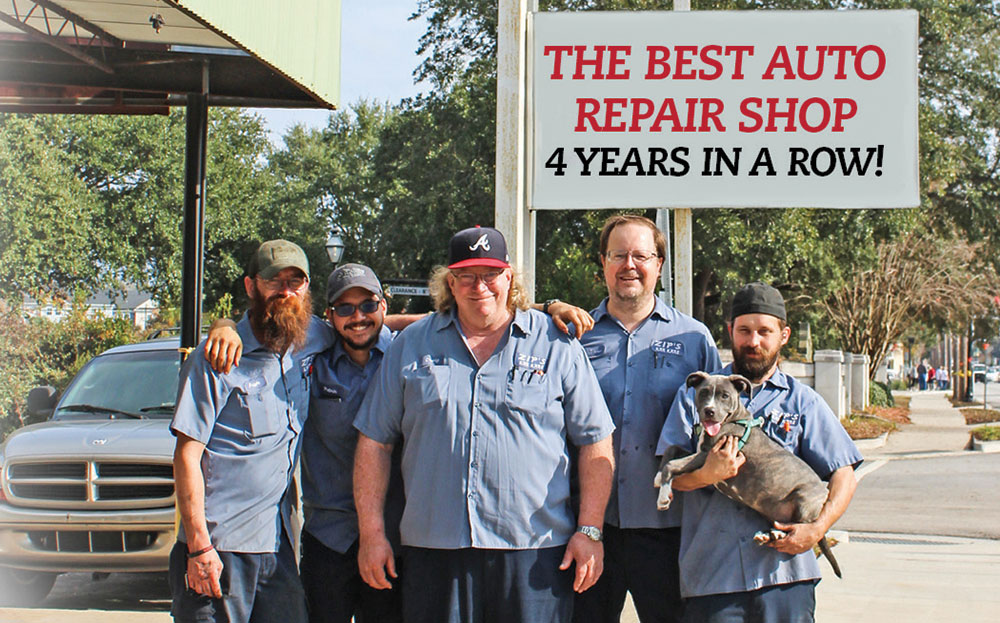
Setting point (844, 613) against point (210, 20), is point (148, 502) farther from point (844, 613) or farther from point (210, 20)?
point (844, 613)

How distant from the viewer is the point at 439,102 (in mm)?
26609

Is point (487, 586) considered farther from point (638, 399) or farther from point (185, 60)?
point (185, 60)

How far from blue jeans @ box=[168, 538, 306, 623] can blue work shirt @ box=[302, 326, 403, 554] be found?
0.20 metres

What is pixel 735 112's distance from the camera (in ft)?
17.8

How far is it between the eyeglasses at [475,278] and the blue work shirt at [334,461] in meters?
0.50

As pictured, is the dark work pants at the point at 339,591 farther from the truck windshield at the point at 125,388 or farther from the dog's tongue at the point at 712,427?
the truck windshield at the point at 125,388

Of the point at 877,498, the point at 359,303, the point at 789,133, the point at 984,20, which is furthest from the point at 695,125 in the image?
the point at 984,20

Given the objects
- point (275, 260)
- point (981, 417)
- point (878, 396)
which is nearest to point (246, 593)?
point (275, 260)

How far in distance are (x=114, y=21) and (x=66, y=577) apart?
204 inches

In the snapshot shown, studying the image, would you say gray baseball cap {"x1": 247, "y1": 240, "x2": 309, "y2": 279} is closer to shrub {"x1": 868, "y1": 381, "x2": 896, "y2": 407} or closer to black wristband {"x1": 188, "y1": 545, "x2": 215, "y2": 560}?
black wristband {"x1": 188, "y1": 545, "x2": 215, "y2": 560}

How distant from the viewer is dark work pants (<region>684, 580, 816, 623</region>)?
142 inches

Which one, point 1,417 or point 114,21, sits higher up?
point 114,21

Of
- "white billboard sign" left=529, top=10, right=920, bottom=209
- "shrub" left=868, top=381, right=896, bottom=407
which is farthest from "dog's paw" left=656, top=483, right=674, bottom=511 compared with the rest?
"shrub" left=868, top=381, right=896, bottom=407

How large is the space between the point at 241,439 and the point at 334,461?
1.34 feet
